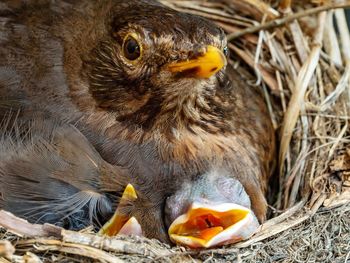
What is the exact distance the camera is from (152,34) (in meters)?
2.69

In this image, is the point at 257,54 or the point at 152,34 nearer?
the point at 152,34

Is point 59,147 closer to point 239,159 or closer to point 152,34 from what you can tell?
point 152,34

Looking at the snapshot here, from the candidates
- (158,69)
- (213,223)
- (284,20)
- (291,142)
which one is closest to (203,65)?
(158,69)

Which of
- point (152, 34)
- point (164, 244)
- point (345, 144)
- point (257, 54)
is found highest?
point (152, 34)

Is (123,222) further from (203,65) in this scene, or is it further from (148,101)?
(203,65)

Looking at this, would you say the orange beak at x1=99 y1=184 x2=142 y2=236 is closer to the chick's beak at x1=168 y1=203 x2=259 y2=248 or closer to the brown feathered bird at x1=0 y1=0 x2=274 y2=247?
the brown feathered bird at x1=0 y1=0 x2=274 y2=247

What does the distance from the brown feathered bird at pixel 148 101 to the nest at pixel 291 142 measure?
16 centimetres

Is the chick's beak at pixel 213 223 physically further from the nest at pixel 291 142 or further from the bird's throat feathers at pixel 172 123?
the bird's throat feathers at pixel 172 123

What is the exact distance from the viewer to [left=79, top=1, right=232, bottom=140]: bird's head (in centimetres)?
265

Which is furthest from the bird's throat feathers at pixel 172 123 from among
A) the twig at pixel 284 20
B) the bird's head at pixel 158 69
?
the twig at pixel 284 20

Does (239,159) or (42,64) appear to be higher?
(42,64)

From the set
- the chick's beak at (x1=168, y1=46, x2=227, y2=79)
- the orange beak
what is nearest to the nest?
the orange beak

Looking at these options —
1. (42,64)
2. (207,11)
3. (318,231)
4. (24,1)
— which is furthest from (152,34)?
(207,11)

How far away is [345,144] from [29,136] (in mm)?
1428
